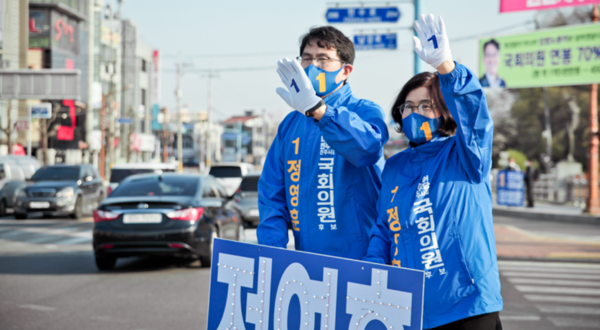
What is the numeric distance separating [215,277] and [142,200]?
556cm

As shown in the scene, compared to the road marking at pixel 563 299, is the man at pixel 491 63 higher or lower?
higher

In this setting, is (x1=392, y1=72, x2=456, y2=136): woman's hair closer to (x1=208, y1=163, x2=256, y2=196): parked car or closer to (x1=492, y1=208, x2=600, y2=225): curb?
(x1=208, y1=163, x2=256, y2=196): parked car

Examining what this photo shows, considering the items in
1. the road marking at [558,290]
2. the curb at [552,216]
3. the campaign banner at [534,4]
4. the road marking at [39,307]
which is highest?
the campaign banner at [534,4]

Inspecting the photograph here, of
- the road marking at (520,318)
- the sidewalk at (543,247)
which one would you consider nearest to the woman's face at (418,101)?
the road marking at (520,318)

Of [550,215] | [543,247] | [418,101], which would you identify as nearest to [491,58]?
[550,215]

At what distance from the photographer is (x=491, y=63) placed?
19.2 meters

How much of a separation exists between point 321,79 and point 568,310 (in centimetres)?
479

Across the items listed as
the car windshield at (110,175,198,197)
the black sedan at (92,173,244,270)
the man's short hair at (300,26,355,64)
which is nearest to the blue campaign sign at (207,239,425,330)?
the man's short hair at (300,26,355,64)

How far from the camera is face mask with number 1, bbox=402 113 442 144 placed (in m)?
2.49

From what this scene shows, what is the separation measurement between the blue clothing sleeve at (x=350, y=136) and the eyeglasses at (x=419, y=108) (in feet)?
0.54

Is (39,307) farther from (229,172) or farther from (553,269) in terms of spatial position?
(229,172)

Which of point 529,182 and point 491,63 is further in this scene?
point 529,182

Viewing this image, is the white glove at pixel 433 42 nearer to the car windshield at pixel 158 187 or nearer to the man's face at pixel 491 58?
the car windshield at pixel 158 187

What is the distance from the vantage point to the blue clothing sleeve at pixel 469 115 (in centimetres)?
222
